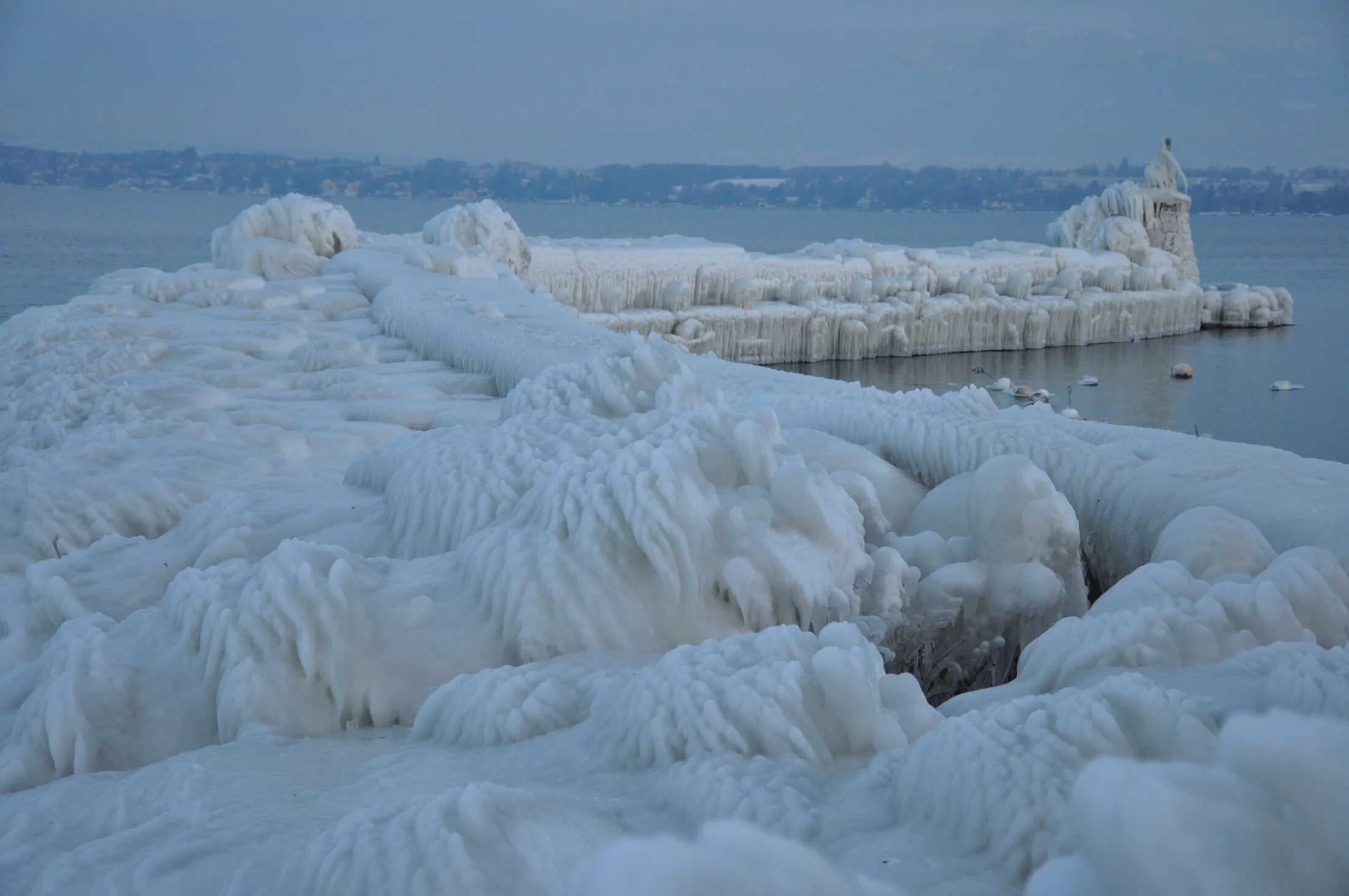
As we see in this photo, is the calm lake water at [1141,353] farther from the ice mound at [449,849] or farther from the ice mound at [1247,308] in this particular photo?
the ice mound at [449,849]

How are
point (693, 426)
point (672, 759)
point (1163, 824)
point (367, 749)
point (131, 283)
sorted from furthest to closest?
point (131, 283)
point (693, 426)
point (367, 749)
point (672, 759)
point (1163, 824)

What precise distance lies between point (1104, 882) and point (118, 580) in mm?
1852

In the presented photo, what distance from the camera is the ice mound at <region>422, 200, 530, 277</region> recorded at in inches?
378

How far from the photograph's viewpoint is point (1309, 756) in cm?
68

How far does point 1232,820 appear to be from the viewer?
66 cm

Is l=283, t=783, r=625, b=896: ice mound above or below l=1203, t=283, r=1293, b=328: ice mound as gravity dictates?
above

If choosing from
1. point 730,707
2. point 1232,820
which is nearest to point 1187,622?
point 730,707

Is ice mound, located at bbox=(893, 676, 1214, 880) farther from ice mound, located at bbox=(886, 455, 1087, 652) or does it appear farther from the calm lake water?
the calm lake water

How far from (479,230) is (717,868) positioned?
30.8 feet

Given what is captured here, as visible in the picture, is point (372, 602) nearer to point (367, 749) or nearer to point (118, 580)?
point (367, 749)

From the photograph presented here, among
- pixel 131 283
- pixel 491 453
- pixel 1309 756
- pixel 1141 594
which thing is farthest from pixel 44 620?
pixel 131 283

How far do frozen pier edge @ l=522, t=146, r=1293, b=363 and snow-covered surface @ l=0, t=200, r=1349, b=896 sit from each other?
428 inches

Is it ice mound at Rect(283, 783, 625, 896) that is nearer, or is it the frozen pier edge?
ice mound at Rect(283, 783, 625, 896)

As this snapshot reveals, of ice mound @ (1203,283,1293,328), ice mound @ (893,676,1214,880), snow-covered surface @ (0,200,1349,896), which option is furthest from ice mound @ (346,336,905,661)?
ice mound @ (1203,283,1293,328)
